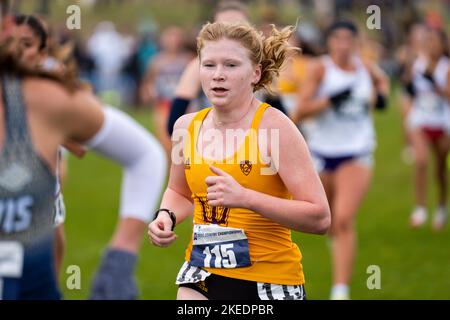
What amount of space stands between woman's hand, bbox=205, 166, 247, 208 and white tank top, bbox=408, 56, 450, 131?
8.04m

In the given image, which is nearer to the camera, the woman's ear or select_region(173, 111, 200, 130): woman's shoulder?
the woman's ear

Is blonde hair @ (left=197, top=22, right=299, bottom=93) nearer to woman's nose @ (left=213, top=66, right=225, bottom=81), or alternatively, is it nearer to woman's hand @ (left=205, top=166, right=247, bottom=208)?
woman's nose @ (left=213, top=66, right=225, bottom=81)

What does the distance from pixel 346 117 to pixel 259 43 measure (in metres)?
4.39

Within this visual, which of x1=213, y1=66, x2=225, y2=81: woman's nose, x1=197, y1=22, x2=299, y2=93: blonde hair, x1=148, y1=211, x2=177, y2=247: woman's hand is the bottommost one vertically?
x1=148, y1=211, x2=177, y2=247: woman's hand

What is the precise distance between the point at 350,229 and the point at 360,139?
0.87m

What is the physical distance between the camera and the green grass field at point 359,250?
8.03m

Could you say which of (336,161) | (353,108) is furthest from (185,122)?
(353,108)

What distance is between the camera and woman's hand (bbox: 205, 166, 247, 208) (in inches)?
141

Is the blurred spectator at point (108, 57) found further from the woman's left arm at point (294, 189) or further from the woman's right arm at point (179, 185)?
the woman's left arm at point (294, 189)

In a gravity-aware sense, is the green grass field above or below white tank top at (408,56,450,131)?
below

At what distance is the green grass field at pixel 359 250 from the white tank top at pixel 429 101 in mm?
1212

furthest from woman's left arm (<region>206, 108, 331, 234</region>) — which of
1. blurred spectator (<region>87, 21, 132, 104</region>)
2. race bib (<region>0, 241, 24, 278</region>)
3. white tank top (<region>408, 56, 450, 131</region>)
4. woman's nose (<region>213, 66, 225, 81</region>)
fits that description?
blurred spectator (<region>87, 21, 132, 104</region>)
